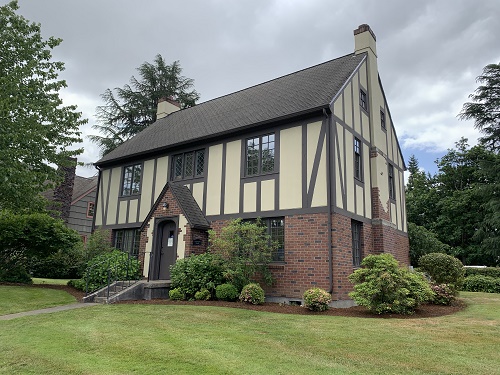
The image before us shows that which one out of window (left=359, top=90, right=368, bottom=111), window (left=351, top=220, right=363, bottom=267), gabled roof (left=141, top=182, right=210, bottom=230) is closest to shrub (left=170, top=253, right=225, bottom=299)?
gabled roof (left=141, top=182, right=210, bottom=230)

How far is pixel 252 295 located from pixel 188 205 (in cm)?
486

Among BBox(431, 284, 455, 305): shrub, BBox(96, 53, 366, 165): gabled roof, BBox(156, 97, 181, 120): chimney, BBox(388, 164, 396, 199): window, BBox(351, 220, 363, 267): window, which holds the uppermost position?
BBox(156, 97, 181, 120): chimney

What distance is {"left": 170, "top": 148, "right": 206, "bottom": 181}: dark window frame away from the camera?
49.1 feet

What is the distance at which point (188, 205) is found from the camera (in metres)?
14.0

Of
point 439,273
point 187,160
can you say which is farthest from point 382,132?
point 187,160

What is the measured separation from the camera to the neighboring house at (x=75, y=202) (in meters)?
23.5

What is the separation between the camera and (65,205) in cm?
2367

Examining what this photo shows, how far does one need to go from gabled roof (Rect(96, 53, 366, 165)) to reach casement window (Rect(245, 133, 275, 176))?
62 centimetres

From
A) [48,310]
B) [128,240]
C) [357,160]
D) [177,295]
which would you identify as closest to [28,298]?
[48,310]

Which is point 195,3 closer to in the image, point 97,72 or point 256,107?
point 256,107

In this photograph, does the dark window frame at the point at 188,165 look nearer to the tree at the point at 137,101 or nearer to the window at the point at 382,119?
the window at the point at 382,119

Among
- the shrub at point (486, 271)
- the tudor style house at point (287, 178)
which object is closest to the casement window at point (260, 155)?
the tudor style house at point (287, 178)

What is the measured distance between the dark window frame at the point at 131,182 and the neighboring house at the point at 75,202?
776cm

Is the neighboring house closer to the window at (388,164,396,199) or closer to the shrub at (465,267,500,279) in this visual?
the window at (388,164,396,199)
